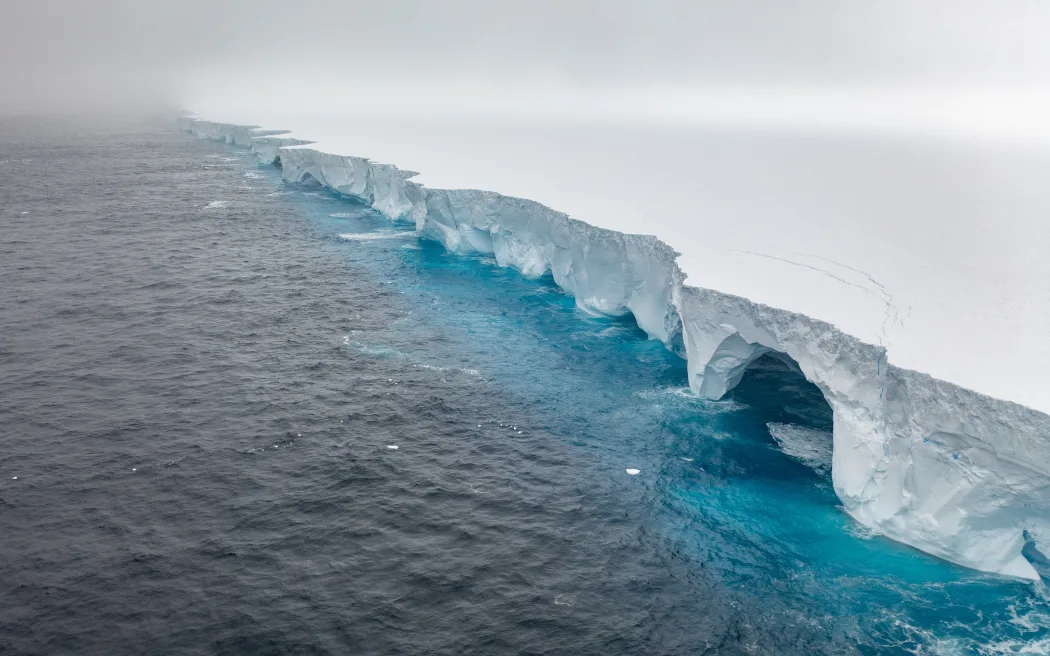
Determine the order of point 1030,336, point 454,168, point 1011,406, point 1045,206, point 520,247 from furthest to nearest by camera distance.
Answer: point 454,168 → point 520,247 → point 1045,206 → point 1030,336 → point 1011,406

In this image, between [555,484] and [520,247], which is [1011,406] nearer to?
[555,484]

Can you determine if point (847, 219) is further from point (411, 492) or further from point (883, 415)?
point (411, 492)

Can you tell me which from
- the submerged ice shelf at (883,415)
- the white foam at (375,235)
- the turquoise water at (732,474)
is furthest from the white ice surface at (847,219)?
the turquoise water at (732,474)

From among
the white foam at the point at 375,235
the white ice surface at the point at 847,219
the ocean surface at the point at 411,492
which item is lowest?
the ocean surface at the point at 411,492

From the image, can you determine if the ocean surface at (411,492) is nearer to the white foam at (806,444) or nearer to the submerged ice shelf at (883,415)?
the white foam at (806,444)

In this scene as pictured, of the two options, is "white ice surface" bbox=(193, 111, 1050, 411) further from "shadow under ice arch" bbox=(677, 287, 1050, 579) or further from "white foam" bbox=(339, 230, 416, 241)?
"white foam" bbox=(339, 230, 416, 241)

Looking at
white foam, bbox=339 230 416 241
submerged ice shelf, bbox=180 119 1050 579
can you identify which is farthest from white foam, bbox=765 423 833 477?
white foam, bbox=339 230 416 241

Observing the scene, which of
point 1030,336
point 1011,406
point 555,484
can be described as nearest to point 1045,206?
point 1030,336
